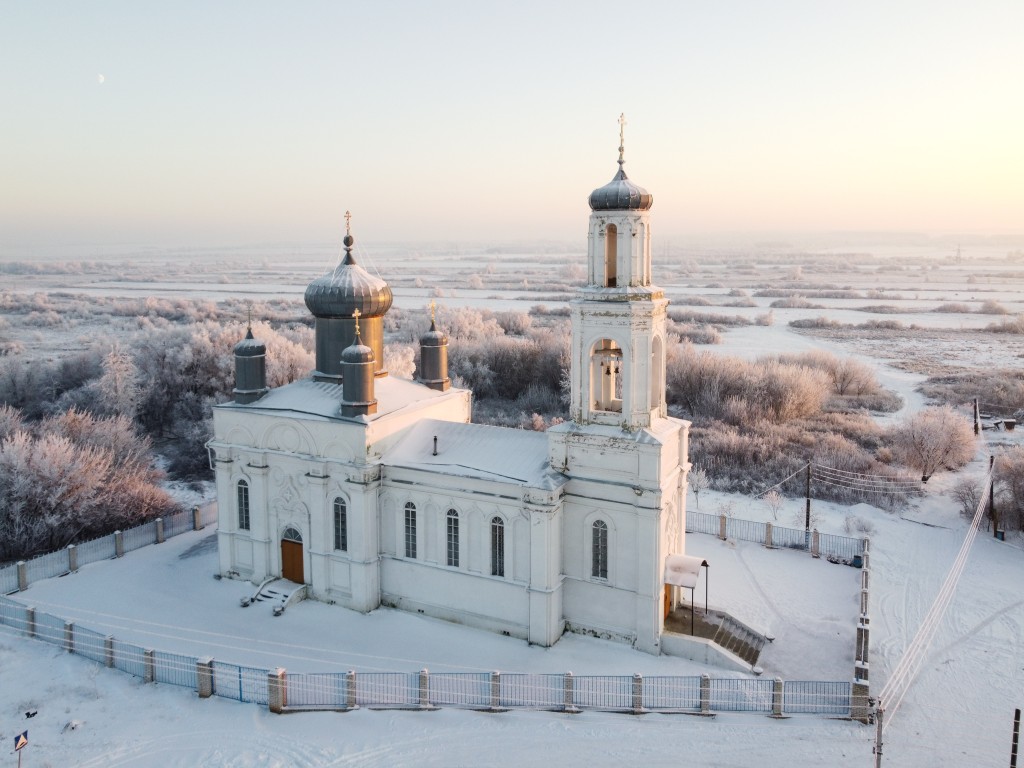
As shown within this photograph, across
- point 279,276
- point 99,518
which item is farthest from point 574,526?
point 279,276

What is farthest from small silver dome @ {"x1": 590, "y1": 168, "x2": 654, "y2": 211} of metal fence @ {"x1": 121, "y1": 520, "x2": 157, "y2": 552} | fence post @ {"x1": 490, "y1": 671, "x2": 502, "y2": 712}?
metal fence @ {"x1": 121, "y1": 520, "x2": 157, "y2": 552}

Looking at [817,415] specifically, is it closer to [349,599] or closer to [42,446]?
[349,599]

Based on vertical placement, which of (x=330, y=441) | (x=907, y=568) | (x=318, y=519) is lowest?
(x=907, y=568)

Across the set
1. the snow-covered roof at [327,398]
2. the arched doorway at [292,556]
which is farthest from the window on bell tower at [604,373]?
the arched doorway at [292,556]

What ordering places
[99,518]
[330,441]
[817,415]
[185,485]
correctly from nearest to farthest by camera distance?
[330,441] < [99,518] < [185,485] < [817,415]

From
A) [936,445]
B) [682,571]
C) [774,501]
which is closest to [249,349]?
[682,571]

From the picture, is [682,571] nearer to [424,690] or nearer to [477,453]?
[477,453]
